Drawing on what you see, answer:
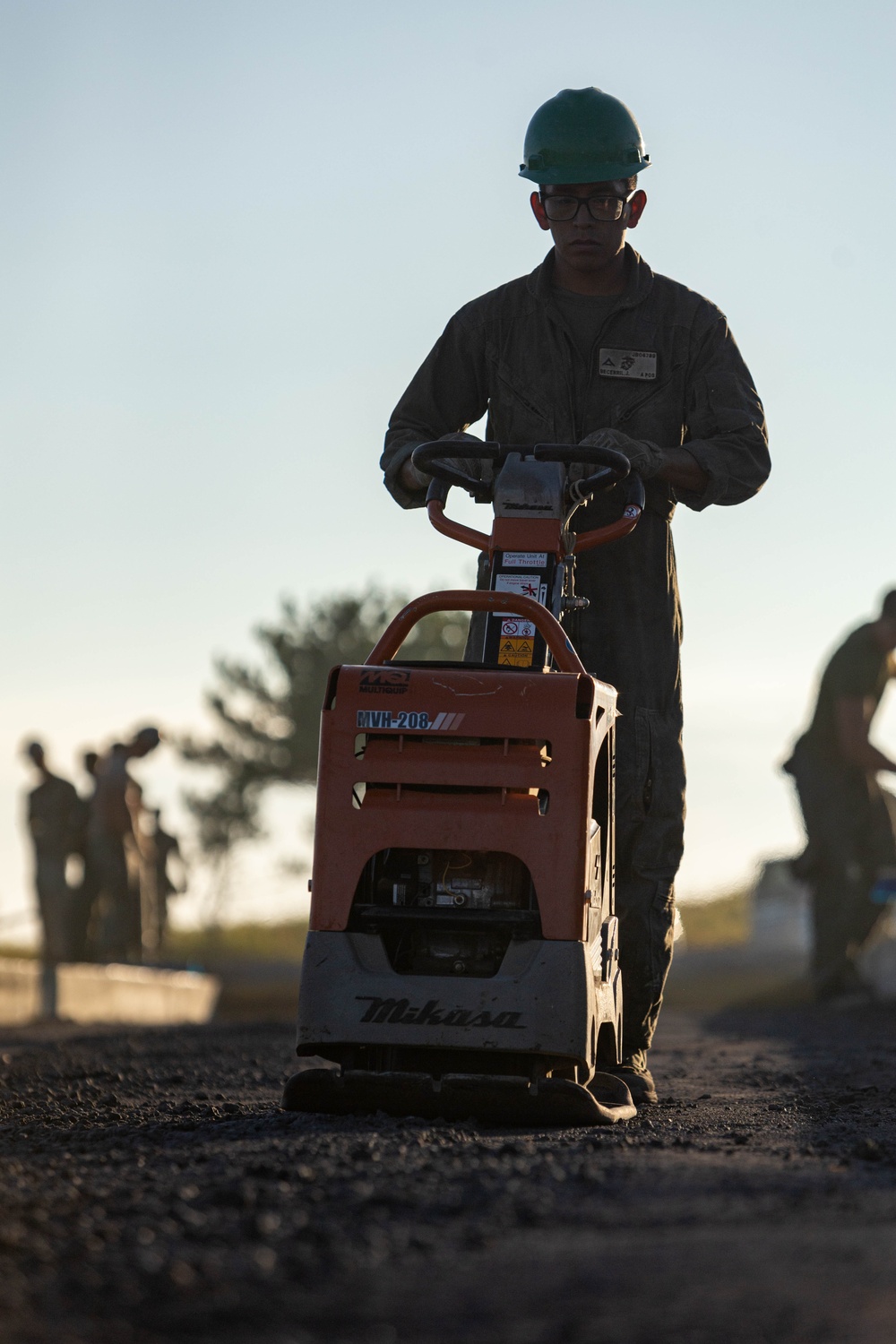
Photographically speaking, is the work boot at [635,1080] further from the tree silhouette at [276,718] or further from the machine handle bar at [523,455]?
the tree silhouette at [276,718]

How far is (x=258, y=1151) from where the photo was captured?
135 inches

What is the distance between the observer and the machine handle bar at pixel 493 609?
169 inches

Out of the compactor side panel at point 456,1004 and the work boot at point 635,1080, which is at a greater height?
the compactor side panel at point 456,1004

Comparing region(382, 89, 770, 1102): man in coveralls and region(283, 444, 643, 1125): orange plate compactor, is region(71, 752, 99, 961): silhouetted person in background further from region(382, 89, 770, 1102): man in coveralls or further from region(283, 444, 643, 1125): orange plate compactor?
region(283, 444, 643, 1125): orange plate compactor

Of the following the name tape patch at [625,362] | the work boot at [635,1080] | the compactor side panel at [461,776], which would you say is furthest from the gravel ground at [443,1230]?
the name tape patch at [625,362]

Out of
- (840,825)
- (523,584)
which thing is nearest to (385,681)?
(523,584)

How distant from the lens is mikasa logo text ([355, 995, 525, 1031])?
402 centimetres

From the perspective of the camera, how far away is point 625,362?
5391mm

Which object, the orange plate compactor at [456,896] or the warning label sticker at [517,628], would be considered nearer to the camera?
the orange plate compactor at [456,896]

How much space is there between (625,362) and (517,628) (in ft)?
3.83

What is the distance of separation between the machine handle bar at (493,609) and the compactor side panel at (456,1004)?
0.67 metres

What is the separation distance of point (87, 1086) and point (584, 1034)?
7.02 ft

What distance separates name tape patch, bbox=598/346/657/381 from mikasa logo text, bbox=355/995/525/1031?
216cm

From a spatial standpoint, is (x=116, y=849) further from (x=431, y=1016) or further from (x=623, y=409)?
(x=431, y=1016)
